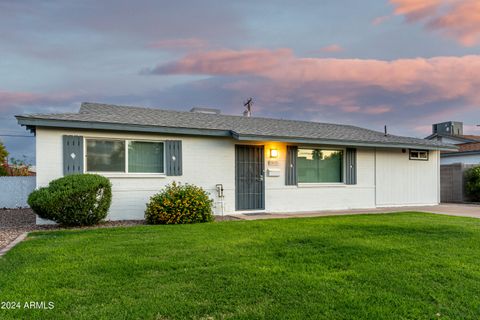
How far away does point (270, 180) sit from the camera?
36.7ft

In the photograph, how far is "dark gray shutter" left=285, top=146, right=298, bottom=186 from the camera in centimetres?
1139

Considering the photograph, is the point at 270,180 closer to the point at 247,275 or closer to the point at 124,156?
the point at 124,156

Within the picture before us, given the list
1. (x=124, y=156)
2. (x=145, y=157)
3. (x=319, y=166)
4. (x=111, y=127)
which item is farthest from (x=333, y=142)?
(x=111, y=127)

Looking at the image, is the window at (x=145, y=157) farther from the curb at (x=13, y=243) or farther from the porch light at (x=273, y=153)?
the porch light at (x=273, y=153)

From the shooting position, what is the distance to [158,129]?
9.40m

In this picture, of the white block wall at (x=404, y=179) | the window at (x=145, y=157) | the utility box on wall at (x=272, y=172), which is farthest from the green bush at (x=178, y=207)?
the white block wall at (x=404, y=179)

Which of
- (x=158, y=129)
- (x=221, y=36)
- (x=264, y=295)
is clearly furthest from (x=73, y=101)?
(x=264, y=295)

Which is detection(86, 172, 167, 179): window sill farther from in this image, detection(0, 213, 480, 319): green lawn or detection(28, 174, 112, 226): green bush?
detection(0, 213, 480, 319): green lawn

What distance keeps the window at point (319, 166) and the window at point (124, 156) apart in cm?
481

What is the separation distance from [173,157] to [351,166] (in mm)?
6554

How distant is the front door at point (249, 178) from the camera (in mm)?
10797

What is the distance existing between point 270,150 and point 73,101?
538 inches

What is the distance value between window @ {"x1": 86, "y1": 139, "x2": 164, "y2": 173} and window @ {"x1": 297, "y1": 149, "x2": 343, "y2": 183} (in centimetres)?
481

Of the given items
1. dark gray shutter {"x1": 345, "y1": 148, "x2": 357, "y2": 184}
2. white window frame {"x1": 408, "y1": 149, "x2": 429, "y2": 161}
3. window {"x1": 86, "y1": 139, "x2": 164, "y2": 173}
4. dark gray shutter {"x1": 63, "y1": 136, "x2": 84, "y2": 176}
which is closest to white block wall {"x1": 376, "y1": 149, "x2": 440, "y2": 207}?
white window frame {"x1": 408, "y1": 149, "x2": 429, "y2": 161}
